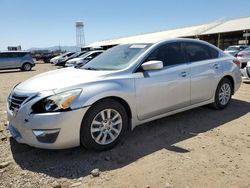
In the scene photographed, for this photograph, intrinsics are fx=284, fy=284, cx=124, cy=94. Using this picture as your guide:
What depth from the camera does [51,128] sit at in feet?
11.6

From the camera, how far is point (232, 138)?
4402 millimetres

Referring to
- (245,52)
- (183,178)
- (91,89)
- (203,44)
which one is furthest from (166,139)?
(245,52)

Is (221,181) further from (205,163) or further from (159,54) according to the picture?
(159,54)

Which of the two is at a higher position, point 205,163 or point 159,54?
point 159,54

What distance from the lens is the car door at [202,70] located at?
17.0ft

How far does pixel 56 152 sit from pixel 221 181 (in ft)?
7.31

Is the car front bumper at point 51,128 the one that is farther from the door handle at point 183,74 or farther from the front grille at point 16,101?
the door handle at point 183,74

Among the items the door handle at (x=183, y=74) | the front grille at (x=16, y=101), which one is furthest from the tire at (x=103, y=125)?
the door handle at (x=183, y=74)

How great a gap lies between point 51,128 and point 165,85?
77.7 inches

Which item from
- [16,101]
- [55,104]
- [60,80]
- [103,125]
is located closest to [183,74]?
[103,125]

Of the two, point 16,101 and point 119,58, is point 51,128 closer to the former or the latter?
point 16,101

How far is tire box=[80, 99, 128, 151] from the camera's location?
12.4 ft

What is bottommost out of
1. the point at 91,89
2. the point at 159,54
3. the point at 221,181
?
the point at 221,181

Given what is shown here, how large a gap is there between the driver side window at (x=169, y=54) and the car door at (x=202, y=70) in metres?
0.22
